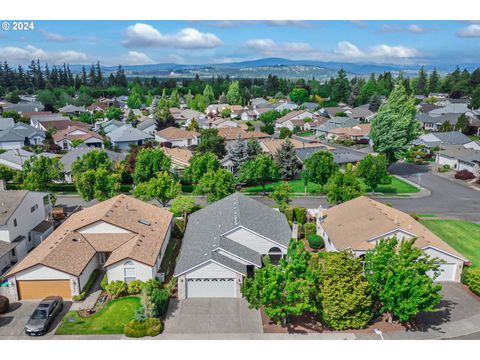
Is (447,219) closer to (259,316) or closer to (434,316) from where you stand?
(434,316)

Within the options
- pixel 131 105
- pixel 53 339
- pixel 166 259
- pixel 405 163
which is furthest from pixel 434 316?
pixel 131 105

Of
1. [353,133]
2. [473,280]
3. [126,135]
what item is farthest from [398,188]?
[126,135]

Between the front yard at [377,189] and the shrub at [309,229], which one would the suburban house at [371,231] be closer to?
the shrub at [309,229]

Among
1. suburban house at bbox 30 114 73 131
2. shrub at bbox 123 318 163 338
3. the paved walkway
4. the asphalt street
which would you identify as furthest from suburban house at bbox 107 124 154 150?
shrub at bbox 123 318 163 338

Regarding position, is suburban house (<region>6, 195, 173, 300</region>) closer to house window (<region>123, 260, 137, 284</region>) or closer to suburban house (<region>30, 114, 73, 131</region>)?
house window (<region>123, 260, 137, 284</region>)

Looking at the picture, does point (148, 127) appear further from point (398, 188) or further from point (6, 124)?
point (398, 188)

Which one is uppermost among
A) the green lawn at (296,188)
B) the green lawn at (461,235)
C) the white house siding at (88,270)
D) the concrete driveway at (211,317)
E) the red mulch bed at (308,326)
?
the white house siding at (88,270)

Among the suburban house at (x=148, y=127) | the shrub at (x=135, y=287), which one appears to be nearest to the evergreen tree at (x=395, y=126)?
the shrub at (x=135, y=287)
